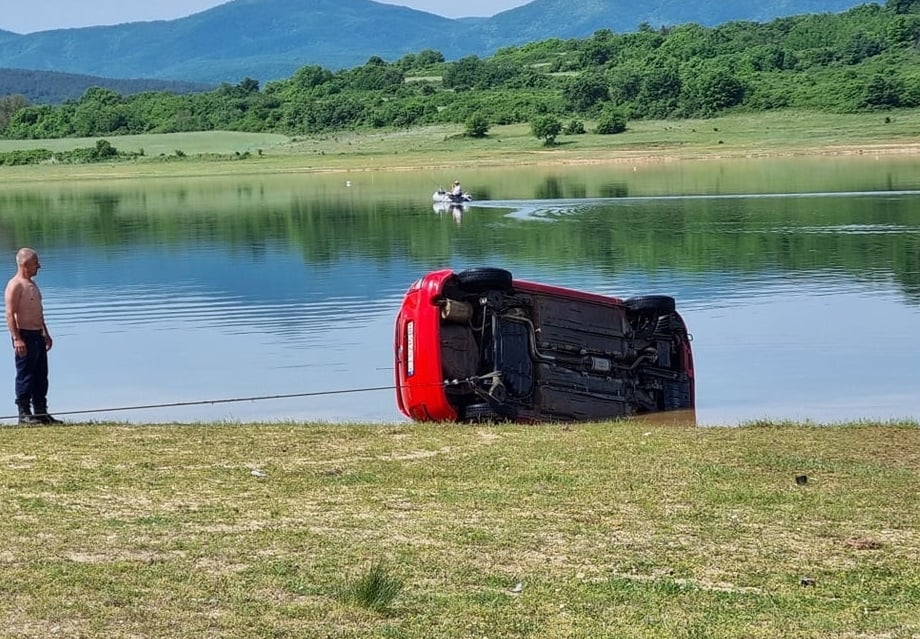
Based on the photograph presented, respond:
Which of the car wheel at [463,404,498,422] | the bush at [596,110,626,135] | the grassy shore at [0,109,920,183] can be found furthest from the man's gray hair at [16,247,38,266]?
the bush at [596,110,626,135]

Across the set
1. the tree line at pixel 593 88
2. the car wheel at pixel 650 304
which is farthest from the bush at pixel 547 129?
the car wheel at pixel 650 304

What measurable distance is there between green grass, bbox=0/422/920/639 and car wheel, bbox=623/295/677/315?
12.5 ft

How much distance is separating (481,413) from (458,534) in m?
6.19

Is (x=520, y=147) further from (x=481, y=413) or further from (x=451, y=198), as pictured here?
(x=481, y=413)

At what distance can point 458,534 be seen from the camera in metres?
9.54

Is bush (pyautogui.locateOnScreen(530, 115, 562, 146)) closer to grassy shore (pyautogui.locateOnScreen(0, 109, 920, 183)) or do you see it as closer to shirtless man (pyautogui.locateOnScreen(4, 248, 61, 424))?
grassy shore (pyautogui.locateOnScreen(0, 109, 920, 183))

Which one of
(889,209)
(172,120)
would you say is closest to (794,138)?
(889,209)

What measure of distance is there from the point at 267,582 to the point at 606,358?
9.04m

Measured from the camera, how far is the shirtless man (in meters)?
14.7

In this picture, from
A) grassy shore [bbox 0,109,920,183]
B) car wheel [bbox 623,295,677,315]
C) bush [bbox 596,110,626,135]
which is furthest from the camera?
bush [bbox 596,110,626,135]

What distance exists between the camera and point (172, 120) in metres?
161

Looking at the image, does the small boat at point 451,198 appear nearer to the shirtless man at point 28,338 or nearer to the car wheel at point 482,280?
the car wheel at point 482,280

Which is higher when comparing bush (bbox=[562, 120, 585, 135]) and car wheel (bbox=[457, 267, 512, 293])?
bush (bbox=[562, 120, 585, 135])

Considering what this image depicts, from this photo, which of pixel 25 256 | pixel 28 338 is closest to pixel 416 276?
pixel 28 338
